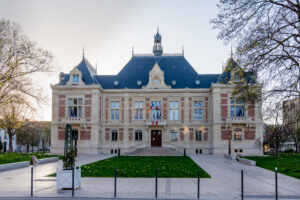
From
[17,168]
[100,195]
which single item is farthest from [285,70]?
[17,168]

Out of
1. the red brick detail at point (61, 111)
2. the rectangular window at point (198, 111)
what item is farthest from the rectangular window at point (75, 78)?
the rectangular window at point (198, 111)

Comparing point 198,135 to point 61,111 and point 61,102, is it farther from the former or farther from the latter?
point 61,102

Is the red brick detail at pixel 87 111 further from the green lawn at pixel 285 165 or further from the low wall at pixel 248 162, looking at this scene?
the green lawn at pixel 285 165

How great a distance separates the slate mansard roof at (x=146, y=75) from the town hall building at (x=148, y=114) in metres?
0.15

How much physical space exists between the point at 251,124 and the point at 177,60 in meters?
14.8

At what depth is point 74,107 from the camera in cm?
4509

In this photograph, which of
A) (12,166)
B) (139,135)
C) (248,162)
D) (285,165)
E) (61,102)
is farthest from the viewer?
(139,135)

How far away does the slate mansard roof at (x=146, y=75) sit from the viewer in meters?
46.8

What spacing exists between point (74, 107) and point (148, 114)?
10420mm

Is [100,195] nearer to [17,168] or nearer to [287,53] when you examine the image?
[287,53]

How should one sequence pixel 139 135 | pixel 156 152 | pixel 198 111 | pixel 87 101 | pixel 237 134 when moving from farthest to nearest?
pixel 139 135 → pixel 198 111 → pixel 87 101 → pixel 237 134 → pixel 156 152

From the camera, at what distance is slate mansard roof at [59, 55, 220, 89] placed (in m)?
46.8

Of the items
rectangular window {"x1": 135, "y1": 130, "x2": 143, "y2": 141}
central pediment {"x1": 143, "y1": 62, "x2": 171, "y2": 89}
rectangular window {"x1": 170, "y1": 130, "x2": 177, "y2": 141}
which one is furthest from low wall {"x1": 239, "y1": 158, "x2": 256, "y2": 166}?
central pediment {"x1": 143, "y1": 62, "x2": 171, "y2": 89}

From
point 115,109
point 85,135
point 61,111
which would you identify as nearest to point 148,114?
point 115,109
